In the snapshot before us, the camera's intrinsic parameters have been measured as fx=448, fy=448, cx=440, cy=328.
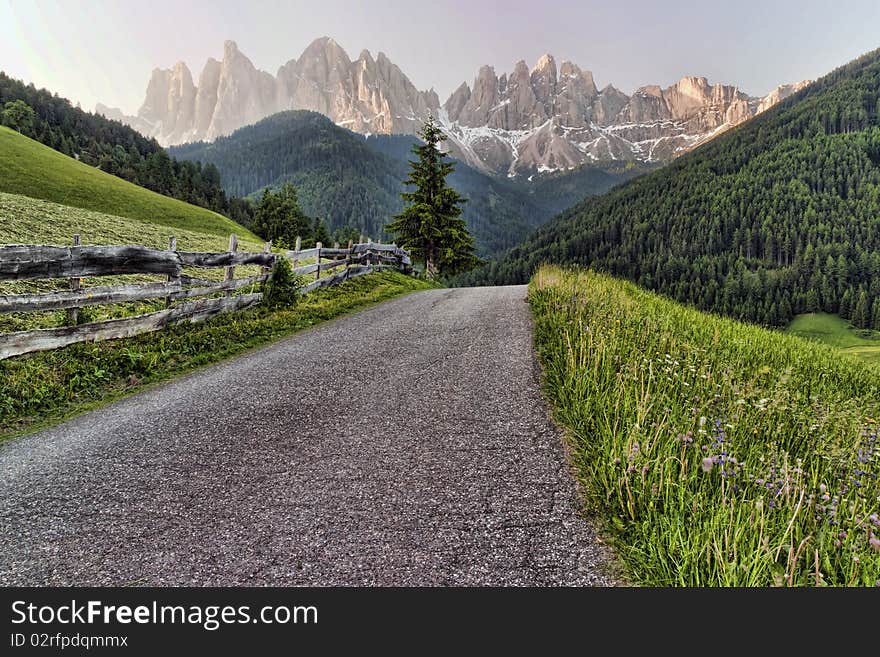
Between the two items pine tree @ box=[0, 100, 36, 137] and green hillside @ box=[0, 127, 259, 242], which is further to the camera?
pine tree @ box=[0, 100, 36, 137]

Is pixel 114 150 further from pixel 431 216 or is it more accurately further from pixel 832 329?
pixel 832 329

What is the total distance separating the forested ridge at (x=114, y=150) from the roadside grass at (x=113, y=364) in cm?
10865

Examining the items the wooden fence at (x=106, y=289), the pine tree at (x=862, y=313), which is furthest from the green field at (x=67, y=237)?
the pine tree at (x=862, y=313)

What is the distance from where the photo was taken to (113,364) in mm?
7988

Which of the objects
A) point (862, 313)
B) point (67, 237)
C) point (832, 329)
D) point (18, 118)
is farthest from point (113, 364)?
point (862, 313)

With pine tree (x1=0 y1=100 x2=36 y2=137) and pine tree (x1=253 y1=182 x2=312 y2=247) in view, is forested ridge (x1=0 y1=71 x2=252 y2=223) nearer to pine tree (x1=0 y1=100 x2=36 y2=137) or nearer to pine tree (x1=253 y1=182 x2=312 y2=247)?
pine tree (x1=0 y1=100 x2=36 y2=137)

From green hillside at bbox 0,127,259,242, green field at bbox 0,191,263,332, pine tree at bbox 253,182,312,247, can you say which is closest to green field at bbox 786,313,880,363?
pine tree at bbox 253,182,312,247

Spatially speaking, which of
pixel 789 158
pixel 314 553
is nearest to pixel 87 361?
pixel 314 553

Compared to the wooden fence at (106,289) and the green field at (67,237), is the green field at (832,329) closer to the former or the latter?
the green field at (67,237)

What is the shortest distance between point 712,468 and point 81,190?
179 ft

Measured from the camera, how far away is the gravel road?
316 cm

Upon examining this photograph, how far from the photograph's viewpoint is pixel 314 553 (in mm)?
3283

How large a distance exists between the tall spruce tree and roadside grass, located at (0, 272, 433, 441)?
845 inches

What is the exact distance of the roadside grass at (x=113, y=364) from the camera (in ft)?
21.1
